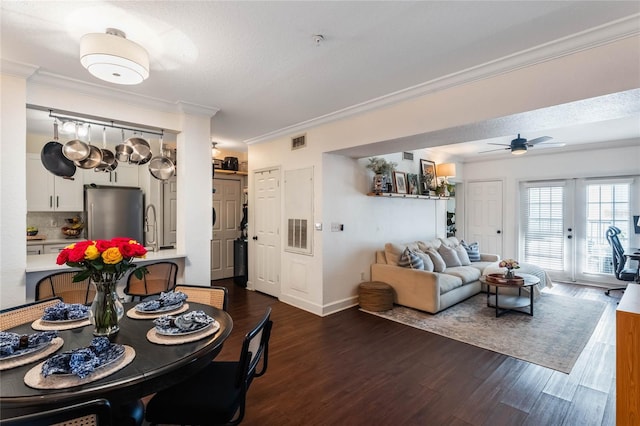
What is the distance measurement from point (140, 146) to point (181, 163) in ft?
1.60

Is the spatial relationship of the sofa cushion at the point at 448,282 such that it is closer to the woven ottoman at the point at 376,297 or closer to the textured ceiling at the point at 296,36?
the woven ottoman at the point at 376,297

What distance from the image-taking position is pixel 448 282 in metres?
4.43

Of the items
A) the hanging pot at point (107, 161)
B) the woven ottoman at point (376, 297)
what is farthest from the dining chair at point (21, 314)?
the woven ottoman at point (376, 297)

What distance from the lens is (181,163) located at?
3584 millimetres

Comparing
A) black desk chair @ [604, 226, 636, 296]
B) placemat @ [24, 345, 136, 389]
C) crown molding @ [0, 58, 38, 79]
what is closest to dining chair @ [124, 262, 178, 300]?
placemat @ [24, 345, 136, 389]

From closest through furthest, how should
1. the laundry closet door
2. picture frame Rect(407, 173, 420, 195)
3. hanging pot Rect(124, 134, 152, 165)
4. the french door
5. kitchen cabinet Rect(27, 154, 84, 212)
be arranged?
hanging pot Rect(124, 134, 152, 165)
kitchen cabinet Rect(27, 154, 84, 212)
picture frame Rect(407, 173, 420, 195)
the french door
the laundry closet door

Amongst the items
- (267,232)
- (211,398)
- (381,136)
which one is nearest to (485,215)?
(381,136)

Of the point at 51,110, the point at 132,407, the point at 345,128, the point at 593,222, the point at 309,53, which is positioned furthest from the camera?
the point at 593,222

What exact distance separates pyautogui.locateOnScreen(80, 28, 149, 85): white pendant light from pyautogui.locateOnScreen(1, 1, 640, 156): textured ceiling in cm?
10

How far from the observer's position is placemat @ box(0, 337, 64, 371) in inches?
52.9

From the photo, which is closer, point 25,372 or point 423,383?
point 25,372

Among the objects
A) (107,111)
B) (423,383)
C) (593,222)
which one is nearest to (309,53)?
(107,111)

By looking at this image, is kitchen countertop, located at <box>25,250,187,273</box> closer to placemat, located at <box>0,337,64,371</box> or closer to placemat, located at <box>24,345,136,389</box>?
placemat, located at <box>0,337,64,371</box>

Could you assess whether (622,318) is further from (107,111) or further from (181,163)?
(107,111)
